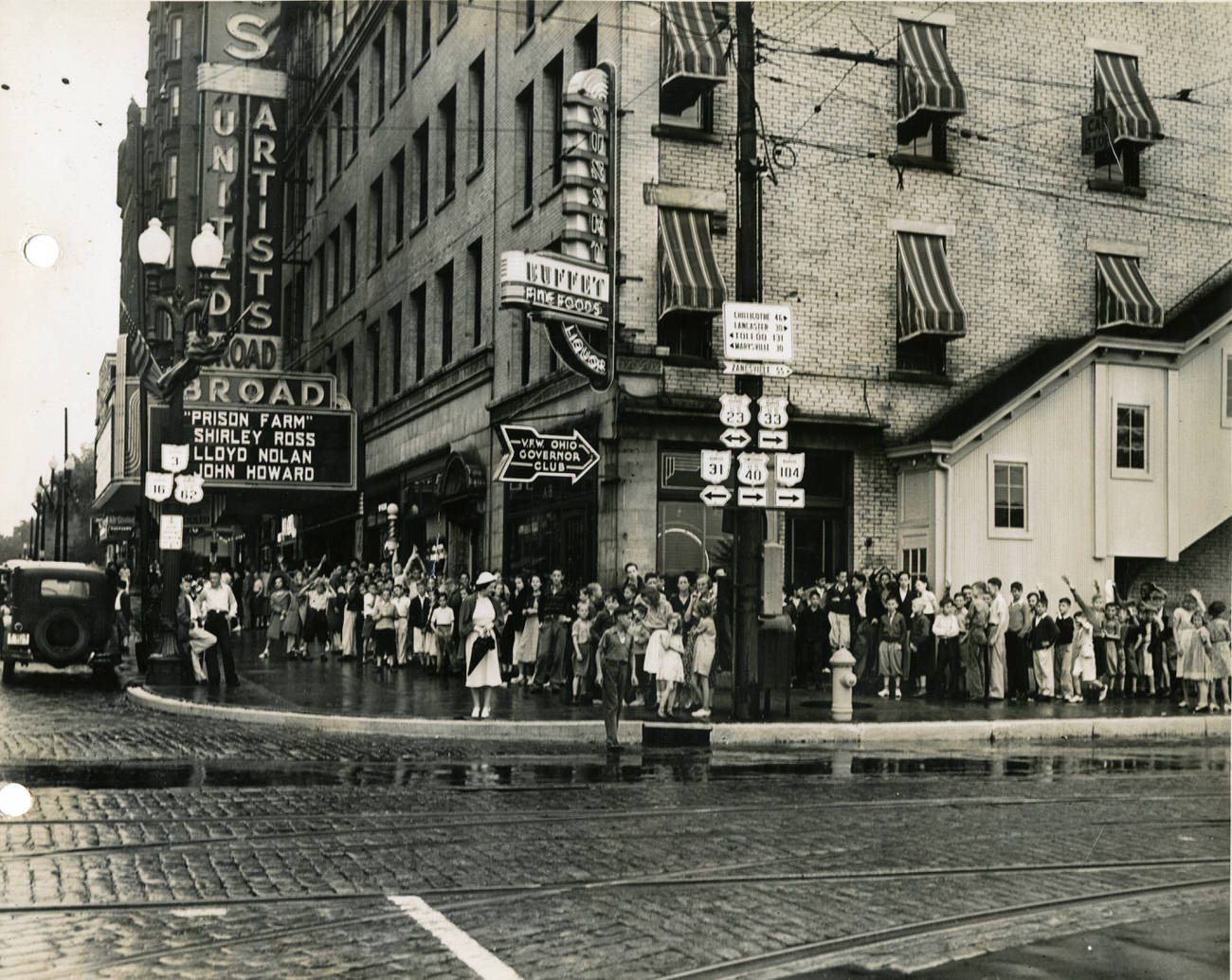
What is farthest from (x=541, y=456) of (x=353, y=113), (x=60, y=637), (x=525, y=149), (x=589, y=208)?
(x=353, y=113)

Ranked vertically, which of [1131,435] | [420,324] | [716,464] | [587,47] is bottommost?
[716,464]

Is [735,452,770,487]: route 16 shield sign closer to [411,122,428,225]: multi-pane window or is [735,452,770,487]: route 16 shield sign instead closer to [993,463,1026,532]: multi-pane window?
[993,463,1026,532]: multi-pane window

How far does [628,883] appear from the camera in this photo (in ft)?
23.7

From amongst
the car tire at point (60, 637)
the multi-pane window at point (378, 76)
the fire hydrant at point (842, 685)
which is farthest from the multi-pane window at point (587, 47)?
the car tire at point (60, 637)

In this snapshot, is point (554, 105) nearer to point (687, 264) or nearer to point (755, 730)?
point (687, 264)

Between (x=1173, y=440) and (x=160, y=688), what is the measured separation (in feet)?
47.2

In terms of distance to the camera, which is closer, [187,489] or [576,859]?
[576,859]

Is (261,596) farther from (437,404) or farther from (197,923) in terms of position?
(197,923)

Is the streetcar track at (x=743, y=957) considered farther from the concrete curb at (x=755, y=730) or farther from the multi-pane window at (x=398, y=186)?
the multi-pane window at (x=398, y=186)

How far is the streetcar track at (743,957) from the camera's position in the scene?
5656 mm

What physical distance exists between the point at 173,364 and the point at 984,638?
11.4 meters

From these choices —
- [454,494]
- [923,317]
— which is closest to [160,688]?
[454,494]

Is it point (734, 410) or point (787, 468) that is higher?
point (734, 410)

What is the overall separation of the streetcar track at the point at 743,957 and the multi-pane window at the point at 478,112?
16.1 metres
